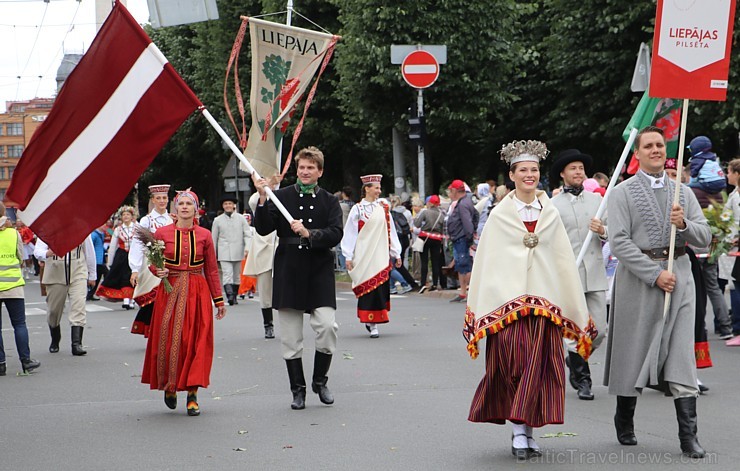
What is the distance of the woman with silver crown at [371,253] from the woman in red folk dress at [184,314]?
485 cm

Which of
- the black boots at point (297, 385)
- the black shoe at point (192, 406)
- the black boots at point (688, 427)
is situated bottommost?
the black shoe at point (192, 406)

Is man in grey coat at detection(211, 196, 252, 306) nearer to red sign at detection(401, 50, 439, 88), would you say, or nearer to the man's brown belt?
red sign at detection(401, 50, 439, 88)

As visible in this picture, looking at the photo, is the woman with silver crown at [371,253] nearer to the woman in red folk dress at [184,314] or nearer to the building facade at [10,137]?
the woman in red folk dress at [184,314]

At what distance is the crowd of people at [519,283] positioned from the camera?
702cm

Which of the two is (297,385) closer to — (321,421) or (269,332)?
(321,421)

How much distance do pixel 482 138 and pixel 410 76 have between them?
475 inches

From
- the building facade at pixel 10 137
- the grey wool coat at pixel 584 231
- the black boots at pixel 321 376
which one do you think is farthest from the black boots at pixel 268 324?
the building facade at pixel 10 137

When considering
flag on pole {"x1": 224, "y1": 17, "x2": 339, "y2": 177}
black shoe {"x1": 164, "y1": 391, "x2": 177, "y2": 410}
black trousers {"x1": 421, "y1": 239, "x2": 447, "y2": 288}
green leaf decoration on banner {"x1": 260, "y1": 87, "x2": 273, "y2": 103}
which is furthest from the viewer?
black trousers {"x1": 421, "y1": 239, "x2": 447, "y2": 288}

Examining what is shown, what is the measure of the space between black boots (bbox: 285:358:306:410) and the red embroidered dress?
63 centimetres

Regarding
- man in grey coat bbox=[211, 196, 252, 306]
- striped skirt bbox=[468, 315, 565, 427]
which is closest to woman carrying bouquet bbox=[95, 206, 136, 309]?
man in grey coat bbox=[211, 196, 252, 306]

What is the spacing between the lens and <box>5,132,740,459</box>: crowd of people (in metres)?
7.02

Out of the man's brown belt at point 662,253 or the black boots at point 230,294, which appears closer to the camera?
the man's brown belt at point 662,253

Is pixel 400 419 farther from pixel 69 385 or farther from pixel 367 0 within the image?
pixel 367 0

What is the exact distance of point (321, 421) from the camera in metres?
8.55
